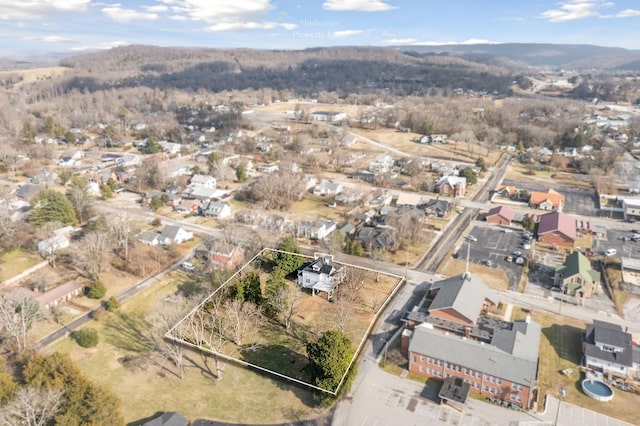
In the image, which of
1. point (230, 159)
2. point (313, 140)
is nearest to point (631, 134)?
point (313, 140)

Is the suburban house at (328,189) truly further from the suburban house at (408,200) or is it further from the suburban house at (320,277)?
the suburban house at (320,277)

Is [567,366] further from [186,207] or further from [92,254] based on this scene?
[186,207]

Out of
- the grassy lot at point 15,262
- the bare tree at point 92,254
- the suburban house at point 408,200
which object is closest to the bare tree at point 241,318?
the bare tree at point 92,254

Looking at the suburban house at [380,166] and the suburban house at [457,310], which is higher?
the suburban house at [380,166]

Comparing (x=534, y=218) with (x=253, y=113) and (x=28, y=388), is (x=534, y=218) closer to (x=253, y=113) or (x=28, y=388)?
(x=28, y=388)

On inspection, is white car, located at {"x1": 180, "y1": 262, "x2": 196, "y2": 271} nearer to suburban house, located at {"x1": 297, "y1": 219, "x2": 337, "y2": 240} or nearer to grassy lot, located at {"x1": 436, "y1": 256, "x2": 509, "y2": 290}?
suburban house, located at {"x1": 297, "y1": 219, "x2": 337, "y2": 240}

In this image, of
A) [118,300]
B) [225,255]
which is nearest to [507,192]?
[225,255]
